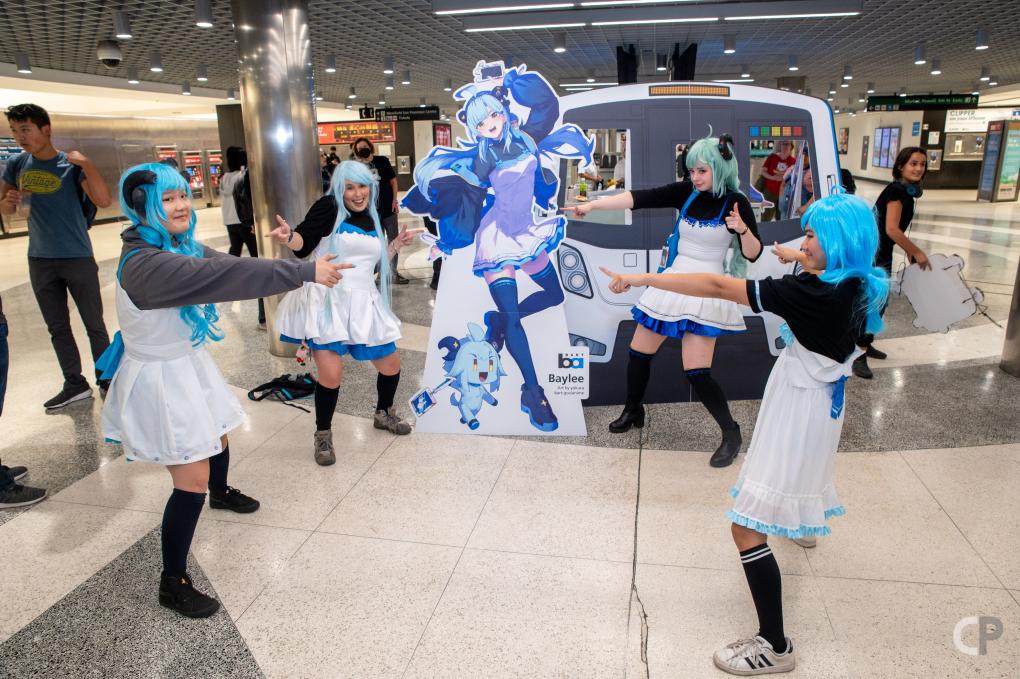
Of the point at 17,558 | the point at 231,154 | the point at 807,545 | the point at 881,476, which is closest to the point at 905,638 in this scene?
the point at 807,545

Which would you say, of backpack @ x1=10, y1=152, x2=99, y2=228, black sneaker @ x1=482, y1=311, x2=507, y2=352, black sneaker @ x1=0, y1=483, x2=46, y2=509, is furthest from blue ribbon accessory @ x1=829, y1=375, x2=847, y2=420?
backpack @ x1=10, y1=152, x2=99, y2=228

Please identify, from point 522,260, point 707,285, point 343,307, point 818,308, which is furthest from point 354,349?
point 818,308

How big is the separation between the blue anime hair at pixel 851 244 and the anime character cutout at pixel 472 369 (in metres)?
2.11

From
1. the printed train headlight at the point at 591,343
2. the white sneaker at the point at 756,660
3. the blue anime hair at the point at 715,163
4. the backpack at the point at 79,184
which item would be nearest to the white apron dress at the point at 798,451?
the white sneaker at the point at 756,660

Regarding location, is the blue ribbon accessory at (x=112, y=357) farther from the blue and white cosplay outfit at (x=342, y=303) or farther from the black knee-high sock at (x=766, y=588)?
the black knee-high sock at (x=766, y=588)

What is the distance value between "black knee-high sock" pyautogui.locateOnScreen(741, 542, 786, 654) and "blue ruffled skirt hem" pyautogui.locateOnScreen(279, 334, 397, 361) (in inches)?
85.1

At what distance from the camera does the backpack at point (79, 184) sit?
405cm

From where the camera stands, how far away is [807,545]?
2746 mm

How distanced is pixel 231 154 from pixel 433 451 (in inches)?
176

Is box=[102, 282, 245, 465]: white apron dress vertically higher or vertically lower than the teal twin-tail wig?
lower

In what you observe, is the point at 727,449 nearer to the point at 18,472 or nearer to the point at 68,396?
the point at 18,472

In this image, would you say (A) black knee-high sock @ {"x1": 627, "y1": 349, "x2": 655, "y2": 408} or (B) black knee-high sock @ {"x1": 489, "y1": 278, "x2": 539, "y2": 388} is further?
(A) black knee-high sock @ {"x1": 627, "y1": 349, "x2": 655, "y2": 408}

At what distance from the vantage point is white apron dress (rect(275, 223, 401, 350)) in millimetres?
3410

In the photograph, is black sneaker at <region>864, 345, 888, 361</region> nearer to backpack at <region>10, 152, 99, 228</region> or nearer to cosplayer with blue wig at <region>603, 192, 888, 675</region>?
cosplayer with blue wig at <region>603, 192, 888, 675</region>
